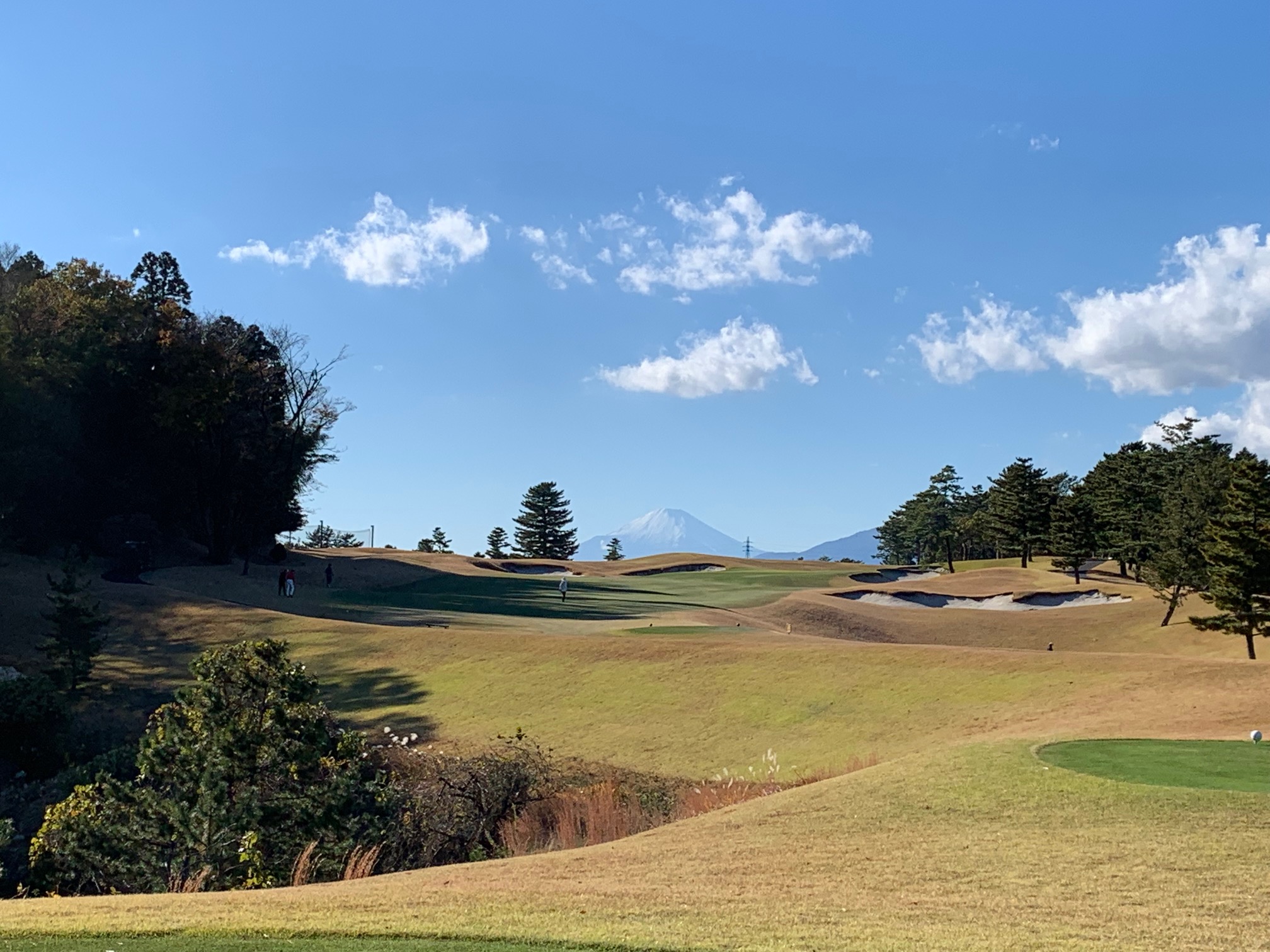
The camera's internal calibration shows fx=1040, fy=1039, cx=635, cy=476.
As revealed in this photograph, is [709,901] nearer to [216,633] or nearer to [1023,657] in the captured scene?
[1023,657]

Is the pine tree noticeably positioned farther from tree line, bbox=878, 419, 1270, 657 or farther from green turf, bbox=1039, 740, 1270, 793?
green turf, bbox=1039, 740, 1270, 793

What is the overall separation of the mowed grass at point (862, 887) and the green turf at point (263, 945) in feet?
0.59

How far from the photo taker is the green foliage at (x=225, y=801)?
11.5 m

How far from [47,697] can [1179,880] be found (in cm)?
2175

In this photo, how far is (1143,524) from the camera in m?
57.2

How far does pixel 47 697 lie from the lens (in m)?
22.0

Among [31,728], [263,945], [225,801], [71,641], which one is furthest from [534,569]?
[263,945]

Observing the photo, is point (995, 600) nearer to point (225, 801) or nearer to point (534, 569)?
point (534, 569)

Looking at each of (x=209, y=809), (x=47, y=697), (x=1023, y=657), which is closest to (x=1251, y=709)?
(x=1023, y=657)

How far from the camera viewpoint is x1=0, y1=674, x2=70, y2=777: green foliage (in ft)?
→ 69.1

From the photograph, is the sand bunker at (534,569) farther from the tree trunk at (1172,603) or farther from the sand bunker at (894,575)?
the tree trunk at (1172,603)

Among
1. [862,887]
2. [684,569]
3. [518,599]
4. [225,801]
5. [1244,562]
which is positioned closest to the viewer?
[862,887]

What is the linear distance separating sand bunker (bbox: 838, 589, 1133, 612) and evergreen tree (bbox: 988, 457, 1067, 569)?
2230 cm

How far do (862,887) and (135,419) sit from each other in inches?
1838
